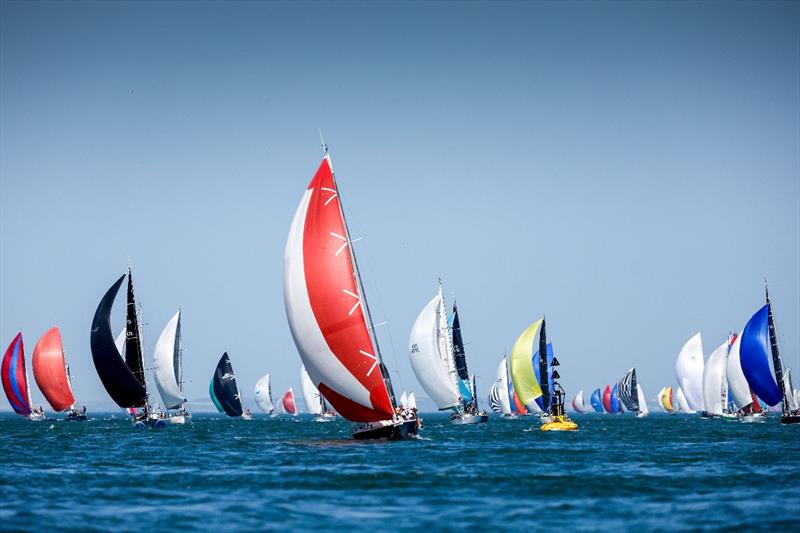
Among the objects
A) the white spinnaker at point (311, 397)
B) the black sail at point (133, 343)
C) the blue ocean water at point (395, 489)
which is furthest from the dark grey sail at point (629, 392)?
the blue ocean water at point (395, 489)

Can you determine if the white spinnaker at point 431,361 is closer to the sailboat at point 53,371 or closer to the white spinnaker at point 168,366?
the white spinnaker at point 168,366

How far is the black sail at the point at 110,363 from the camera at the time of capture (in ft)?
270

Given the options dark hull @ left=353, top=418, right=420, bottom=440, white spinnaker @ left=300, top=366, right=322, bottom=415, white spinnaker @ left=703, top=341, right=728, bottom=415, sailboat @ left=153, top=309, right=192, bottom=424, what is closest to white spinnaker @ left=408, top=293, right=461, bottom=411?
sailboat @ left=153, top=309, right=192, bottom=424

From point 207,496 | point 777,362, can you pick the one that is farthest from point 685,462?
point 777,362

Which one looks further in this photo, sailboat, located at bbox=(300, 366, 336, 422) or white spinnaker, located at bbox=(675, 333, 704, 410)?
sailboat, located at bbox=(300, 366, 336, 422)

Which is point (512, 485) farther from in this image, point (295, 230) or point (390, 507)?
point (295, 230)

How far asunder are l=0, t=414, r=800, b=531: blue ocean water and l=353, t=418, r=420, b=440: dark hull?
611 mm

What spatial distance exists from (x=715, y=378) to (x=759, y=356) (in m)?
21.0

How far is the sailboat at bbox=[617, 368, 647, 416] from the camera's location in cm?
18200

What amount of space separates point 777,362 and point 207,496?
68046 mm

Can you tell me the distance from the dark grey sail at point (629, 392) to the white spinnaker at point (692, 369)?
49404 millimetres

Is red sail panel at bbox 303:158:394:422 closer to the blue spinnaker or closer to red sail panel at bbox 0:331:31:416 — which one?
the blue spinnaker

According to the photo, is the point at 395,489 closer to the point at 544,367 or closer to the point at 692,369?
the point at 544,367

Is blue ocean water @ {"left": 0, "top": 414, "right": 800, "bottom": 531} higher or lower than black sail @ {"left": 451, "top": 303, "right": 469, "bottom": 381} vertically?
lower
